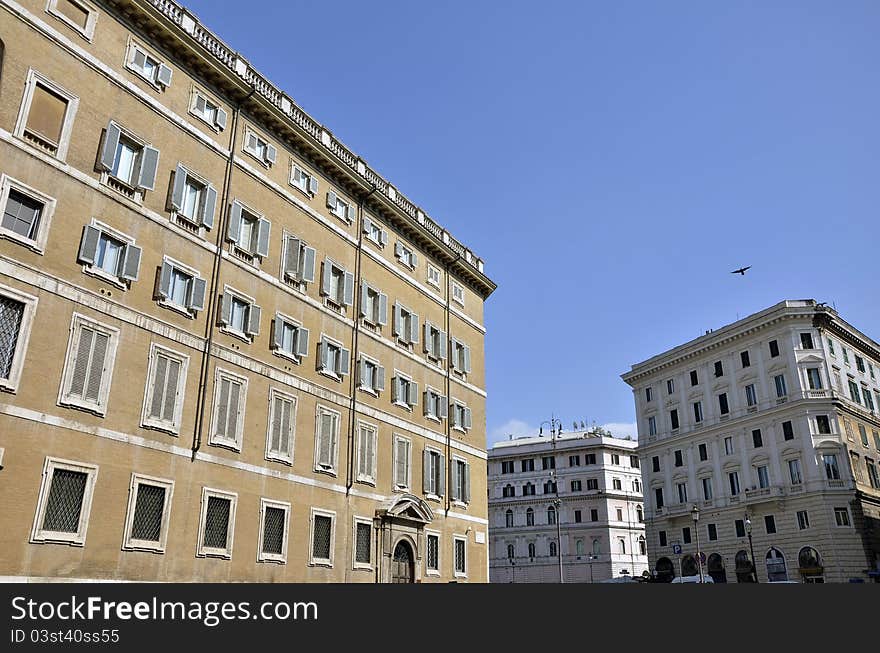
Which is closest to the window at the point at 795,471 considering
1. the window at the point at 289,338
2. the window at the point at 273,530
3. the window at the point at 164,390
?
the window at the point at 289,338

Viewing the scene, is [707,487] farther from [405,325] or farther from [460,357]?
[405,325]

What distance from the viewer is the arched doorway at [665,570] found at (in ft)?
206

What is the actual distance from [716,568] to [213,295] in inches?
2020

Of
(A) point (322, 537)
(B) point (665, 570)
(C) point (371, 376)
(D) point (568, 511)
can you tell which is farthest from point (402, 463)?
(D) point (568, 511)

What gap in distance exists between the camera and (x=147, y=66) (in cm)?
2447

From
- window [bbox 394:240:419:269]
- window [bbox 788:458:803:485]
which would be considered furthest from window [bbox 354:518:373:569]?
window [bbox 788:458:803:485]

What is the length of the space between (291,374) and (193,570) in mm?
8269

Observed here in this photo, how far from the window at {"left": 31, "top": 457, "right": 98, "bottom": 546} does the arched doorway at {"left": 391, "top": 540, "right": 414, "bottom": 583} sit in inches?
558

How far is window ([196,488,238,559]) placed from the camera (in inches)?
881

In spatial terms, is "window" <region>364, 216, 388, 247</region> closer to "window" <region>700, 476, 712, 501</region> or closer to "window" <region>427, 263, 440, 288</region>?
"window" <region>427, 263, 440, 288</region>

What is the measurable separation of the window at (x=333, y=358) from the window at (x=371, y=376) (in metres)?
0.97

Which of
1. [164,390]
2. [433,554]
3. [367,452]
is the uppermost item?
[164,390]
